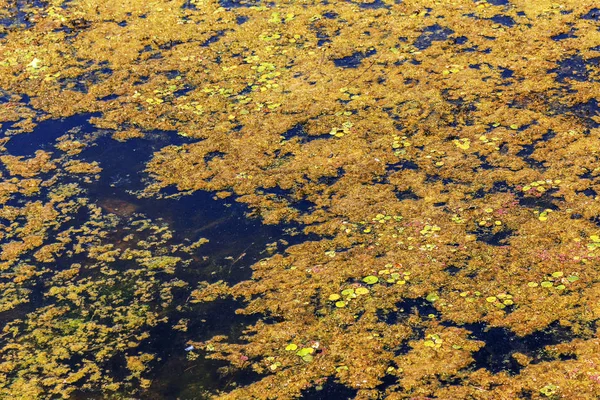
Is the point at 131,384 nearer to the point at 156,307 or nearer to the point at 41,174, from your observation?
the point at 156,307

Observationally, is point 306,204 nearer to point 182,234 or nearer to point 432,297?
point 182,234

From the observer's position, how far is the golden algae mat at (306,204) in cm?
585

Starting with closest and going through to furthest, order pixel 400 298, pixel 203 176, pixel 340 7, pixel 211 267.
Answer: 1. pixel 400 298
2. pixel 211 267
3. pixel 203 176
4. pixel 340 7

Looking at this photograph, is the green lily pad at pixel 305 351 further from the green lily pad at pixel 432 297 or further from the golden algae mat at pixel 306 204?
the green lily pad at pixel 432 297

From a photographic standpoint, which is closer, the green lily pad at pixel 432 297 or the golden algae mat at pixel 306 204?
the golden algae mat at pixel 306 204

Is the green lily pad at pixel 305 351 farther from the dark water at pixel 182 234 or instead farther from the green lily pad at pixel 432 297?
the green lily pad at pixel 432 297

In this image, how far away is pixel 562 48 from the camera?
9914 millimetres

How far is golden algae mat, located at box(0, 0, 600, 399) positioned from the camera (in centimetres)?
585

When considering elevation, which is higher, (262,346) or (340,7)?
(340,7)

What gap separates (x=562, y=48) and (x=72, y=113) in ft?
22.5

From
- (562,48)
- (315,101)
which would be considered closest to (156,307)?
(315,101)

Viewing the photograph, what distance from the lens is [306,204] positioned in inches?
301

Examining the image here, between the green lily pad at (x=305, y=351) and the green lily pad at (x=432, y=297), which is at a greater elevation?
the green lily pad at (x=432, y=297)

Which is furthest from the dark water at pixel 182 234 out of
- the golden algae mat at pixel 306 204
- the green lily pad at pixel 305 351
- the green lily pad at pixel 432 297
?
the green lily pad at pixel 432 297
